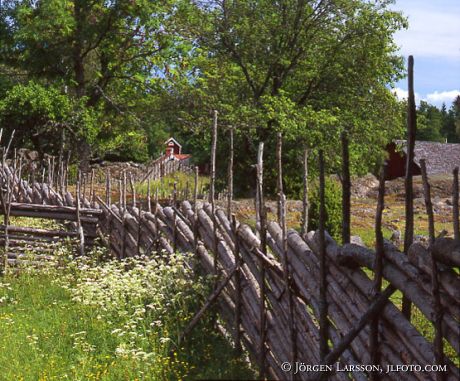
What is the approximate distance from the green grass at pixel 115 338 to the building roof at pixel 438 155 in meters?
44.4

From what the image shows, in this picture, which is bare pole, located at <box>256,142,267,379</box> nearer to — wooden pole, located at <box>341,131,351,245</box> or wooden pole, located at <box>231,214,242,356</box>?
wooden pole, located at <box>231,214,242,356</box>

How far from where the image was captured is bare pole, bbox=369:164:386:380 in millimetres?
3773

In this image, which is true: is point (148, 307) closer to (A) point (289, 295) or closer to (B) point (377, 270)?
(A) point (289, 295)

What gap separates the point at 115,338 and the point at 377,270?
3940mm

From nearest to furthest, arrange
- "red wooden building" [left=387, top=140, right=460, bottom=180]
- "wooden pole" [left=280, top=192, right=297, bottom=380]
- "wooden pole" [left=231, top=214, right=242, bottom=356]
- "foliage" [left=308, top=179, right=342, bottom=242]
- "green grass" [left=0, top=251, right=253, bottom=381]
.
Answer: "wooden pole" [left=280, top=192, right=297, bottom=380], "green grass" [left=0, top=251, right=253, bottom=381], "wooden pole" [left=231, top=214, right=242, bottom=356], "foliage" [left=308, top=179, right=342, bottom=242], "red wooden building" [left=387, top=140, right=460, bottom=180]

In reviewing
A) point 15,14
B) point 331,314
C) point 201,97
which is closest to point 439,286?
point 331,314

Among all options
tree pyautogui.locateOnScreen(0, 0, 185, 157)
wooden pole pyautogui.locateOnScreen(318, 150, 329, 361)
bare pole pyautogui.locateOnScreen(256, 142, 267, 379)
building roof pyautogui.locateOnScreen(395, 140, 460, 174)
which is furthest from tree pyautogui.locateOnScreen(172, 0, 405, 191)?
building roof pyautogui.locateOnScreen(395, 140, 460, 174)

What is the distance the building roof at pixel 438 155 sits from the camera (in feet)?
165

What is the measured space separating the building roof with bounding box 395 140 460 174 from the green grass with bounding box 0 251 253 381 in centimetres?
4442

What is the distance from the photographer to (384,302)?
3840 millimetres

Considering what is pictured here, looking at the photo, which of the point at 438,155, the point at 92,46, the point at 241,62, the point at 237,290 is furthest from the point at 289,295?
the point at 438,155

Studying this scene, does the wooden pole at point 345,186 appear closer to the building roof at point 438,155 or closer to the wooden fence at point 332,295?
the wooden fence at point 332,295

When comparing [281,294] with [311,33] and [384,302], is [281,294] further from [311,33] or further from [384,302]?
[311,33]

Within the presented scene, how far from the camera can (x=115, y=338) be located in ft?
23.0
